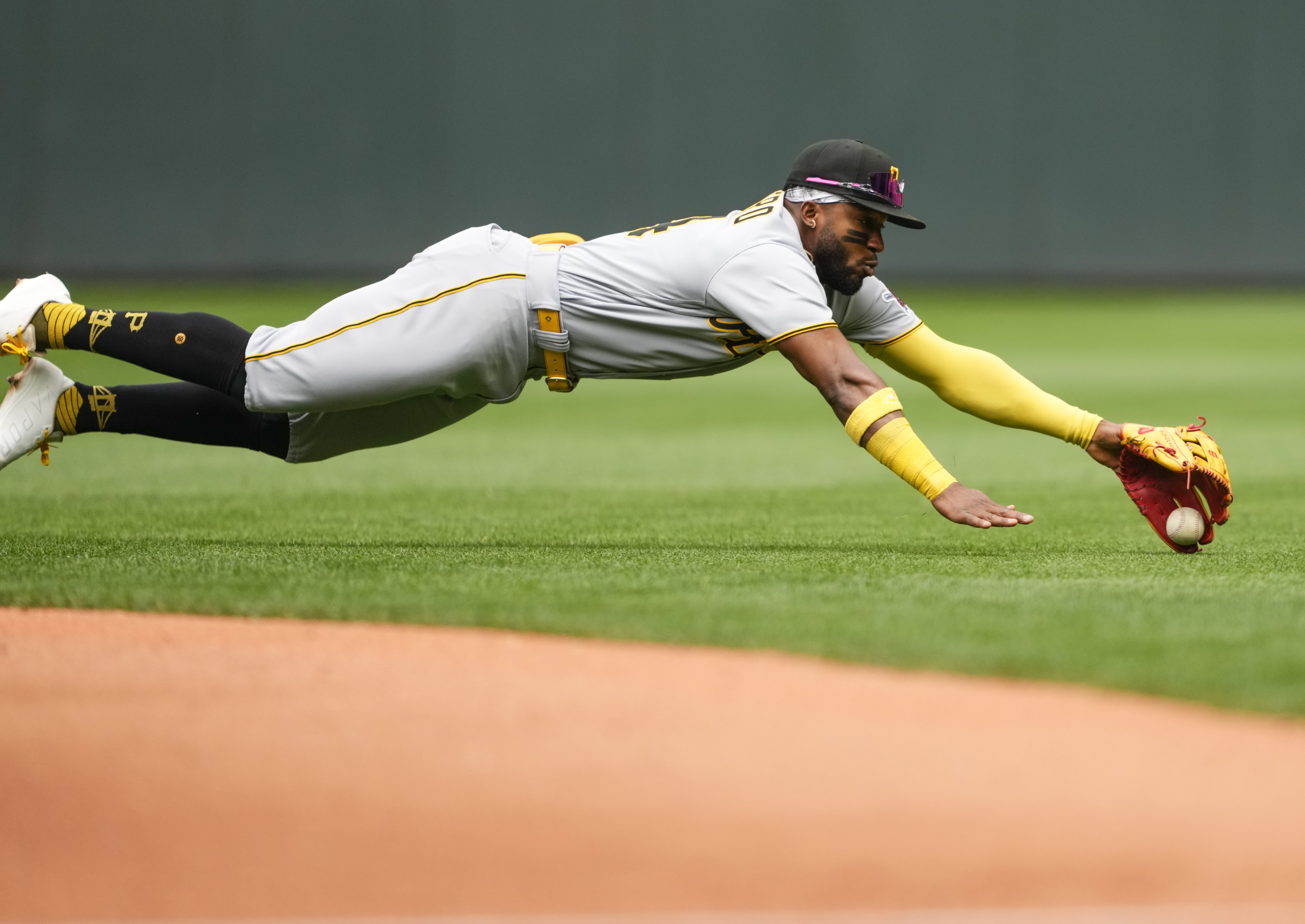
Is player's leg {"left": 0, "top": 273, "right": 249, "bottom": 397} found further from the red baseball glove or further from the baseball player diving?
the red baseball glove

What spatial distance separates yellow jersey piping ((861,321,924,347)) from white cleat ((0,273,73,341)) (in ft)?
8.69

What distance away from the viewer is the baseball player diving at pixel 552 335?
468 centimetres

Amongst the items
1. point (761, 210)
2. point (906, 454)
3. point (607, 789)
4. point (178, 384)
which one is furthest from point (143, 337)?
point (607, 789)

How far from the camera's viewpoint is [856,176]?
15.4ft

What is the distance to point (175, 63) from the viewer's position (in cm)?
1992

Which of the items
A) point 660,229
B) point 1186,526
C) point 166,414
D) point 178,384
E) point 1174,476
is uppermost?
point 660,229

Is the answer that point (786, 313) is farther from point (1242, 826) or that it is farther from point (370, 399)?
point (1242, 826)

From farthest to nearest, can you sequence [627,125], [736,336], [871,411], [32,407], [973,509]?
[627,125], [32,407], [736,336], [871,411], [973,509]

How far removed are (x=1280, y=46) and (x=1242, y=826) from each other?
21865 mm

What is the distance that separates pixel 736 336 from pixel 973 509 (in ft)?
3.20

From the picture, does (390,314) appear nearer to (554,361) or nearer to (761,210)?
(554,361)

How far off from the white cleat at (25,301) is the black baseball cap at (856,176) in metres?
2.38

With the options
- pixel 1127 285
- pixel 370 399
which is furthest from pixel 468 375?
pixel 1127 285

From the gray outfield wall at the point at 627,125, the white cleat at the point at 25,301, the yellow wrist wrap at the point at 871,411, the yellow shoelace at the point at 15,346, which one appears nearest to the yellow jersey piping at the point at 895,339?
the yellow wrist wrap at the point at 871,411
